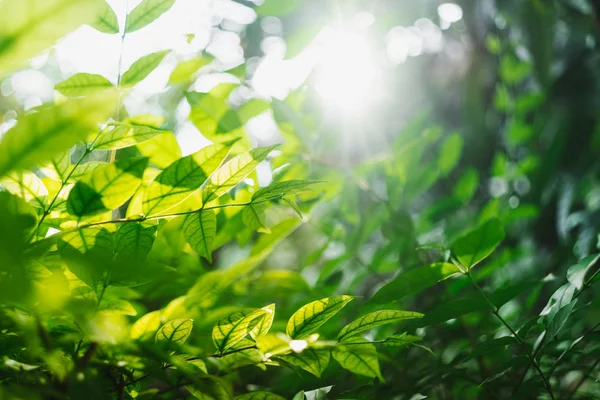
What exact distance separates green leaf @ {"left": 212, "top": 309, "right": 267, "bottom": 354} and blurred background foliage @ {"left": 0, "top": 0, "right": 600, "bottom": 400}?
0.03 metres

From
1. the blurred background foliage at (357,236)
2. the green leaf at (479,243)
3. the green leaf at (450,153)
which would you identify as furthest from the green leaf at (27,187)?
the green leaf at (450,153)

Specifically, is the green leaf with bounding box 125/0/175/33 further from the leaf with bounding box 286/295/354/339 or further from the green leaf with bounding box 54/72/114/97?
the leaf with bounding box 286/295/354/339

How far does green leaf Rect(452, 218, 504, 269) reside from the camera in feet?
1.64

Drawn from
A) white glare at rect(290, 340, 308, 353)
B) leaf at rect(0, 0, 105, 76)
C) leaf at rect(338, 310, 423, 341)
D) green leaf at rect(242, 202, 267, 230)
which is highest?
leaf at rect(0, 0, 105, 76)

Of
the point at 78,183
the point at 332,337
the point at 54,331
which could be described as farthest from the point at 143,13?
the point at 332,337

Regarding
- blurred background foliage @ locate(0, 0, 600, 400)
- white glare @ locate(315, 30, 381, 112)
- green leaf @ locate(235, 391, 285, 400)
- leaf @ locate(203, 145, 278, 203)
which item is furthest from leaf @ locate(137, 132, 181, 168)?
white glare @ locate(315, 30, 381, 112)

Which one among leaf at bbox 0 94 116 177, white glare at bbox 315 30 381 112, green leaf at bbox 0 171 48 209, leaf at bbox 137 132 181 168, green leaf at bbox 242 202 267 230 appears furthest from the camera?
white glare at bbox 315 30 381 112

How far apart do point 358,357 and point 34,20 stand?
388 mm

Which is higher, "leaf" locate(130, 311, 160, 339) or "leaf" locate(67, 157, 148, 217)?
"leaf" locate(67, 157, 148, 217)

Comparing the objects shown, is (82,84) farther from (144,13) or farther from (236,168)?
(236,168)

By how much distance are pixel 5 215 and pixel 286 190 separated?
233 mm

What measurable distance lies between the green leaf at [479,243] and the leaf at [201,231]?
11.7 inches

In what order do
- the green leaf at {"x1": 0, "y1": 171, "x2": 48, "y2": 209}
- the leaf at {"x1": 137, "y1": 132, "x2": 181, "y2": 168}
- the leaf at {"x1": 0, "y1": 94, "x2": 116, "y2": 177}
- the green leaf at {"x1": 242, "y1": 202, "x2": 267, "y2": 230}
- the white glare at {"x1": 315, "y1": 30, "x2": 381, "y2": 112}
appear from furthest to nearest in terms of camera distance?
the white glare at {"x1": 315, "y1": 30, "x2": 381, "y2": 112}, the leaf at {"x1": 137, "y1": 132, "x2": 181, "y2": 168}, the green leaf at {"x1": 242, "y1": 202, "x2": 267, "y2": 230}, the green leaf at {"x1": 0, "y1": 171, "x2": 48, "y2": 209}, the leaf at {"x1": 0, "y1": 94, "x2": 116, "y2": 177}

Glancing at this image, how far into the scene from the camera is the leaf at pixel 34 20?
0.26 metres
